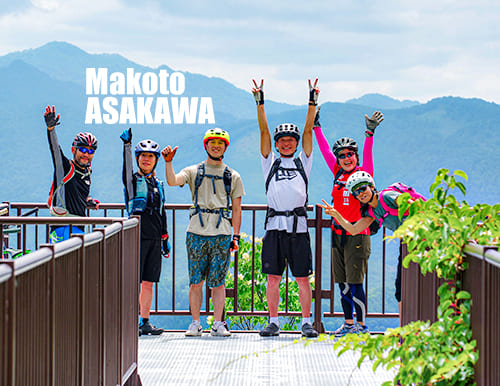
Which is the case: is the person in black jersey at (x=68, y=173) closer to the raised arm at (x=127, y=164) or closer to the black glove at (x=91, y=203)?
the black glove at (x=91, y=203)

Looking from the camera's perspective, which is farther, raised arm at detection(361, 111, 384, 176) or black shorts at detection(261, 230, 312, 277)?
black shorts at detection(261, 230, 312, 277)

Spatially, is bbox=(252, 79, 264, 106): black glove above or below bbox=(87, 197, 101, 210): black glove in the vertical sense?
above

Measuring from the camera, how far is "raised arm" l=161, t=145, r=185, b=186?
640 cm

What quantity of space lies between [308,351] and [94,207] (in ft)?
9.67

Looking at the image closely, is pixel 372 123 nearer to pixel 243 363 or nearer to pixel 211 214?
pixel 211 214

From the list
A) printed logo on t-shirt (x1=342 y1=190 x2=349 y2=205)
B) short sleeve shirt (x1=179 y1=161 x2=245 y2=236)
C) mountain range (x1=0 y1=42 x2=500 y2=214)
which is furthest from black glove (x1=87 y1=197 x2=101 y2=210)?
mountain range (x1=0 y1=42 x2=500 y2=214)

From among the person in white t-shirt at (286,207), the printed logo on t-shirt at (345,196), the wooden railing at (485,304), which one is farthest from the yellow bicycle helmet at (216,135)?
the wooden railing at (485,304)

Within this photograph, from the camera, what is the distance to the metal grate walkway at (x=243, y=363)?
17.5ft

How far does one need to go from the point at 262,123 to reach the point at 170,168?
43.9 inches

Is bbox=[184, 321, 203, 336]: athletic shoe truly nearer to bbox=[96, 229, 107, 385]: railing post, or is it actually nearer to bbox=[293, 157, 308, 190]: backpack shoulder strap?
bbox=[293, 157, 308, 190]: backpack shoulder strap

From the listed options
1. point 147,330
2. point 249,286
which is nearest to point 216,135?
point 147,330

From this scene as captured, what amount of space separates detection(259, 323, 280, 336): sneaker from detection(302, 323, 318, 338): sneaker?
302 millimetres

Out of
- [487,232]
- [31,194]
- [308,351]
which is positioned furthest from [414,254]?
[31,194]

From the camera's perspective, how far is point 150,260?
6816 millimetres
